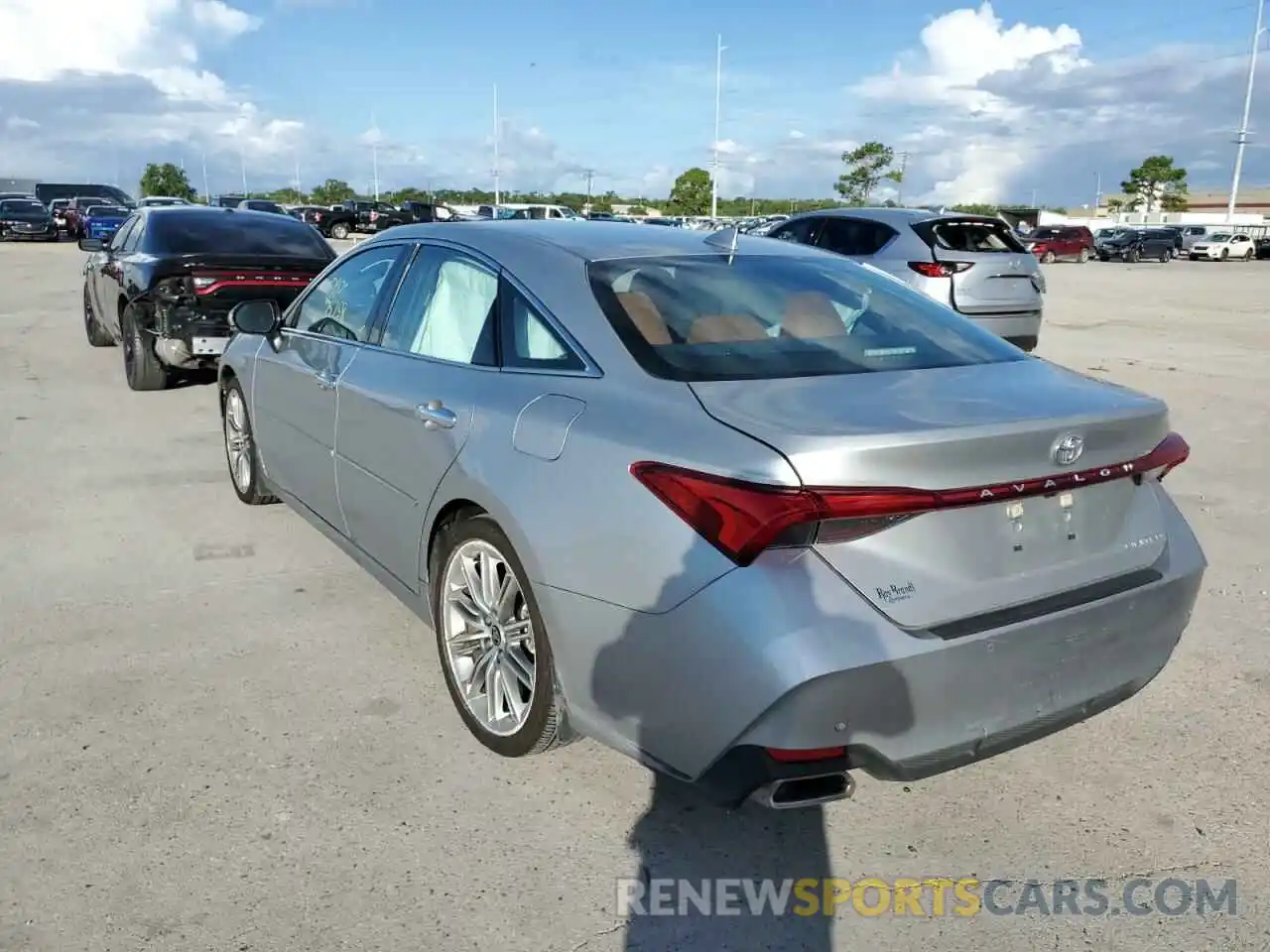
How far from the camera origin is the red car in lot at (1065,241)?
43.7m

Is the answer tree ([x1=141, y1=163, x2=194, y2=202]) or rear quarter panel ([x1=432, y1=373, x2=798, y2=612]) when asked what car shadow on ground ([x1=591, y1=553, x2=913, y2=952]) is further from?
tree ([x1=141, y1=163, x2=194, y2=202])

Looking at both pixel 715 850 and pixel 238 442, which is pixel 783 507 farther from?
pixel 238 442

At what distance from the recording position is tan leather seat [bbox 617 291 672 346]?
2871 mm

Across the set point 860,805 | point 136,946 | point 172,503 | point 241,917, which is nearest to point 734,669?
point 860,805

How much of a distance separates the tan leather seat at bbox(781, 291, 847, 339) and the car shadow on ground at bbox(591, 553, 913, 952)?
1059 millimetres

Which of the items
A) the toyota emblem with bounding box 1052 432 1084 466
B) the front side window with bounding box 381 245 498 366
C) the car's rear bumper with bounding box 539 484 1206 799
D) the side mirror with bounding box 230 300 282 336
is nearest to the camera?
the car's rear bumper with bounding box 539 484 1206 799

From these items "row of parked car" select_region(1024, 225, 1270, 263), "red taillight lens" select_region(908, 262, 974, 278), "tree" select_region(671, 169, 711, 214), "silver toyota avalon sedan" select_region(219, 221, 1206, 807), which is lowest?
"silver toyota avalon sedan" select_region(219, 221, 1206, 807)

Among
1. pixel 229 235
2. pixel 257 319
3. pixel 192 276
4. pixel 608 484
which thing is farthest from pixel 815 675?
pixel 229 235

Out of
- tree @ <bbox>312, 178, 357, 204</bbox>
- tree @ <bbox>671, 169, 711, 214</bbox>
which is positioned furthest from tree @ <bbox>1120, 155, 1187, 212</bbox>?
tree @ <bbox>312, 178, 357, 204</bbox>

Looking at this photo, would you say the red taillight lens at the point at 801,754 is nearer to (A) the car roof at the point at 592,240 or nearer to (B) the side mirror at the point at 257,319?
(A) the car roof at the point at 592,240

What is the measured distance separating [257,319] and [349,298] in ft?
2.49

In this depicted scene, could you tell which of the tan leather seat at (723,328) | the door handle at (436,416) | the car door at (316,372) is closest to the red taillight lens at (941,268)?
the car door at (316,372)

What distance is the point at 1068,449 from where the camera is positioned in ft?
8.11

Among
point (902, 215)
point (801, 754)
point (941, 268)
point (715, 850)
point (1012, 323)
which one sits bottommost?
point (715, 850)
